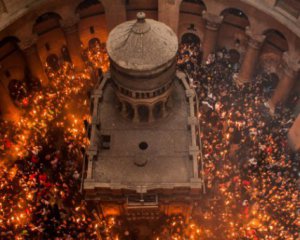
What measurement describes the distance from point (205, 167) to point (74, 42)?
1432cm

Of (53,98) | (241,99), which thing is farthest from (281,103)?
(53,98)

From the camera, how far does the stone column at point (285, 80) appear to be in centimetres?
2611

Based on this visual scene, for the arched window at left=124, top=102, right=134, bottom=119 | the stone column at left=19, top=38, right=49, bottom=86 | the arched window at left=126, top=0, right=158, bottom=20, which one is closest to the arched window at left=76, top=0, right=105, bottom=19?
the arched window at left=126, top=0, right=158, bottom=20

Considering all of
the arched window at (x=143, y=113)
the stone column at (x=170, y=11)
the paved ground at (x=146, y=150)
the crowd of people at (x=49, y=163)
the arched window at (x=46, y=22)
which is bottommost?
the crowd of people at (x=49, y=163)

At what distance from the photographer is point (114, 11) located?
29188 millimetres

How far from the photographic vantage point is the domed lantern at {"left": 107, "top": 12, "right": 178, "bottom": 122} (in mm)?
20297

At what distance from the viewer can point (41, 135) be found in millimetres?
27156

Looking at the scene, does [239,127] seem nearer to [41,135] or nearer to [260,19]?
[260,19]

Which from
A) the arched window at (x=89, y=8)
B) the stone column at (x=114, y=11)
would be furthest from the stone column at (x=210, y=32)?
the arched window at (x=89, y=8)

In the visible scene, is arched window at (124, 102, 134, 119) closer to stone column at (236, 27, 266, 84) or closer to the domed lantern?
the domed lantern

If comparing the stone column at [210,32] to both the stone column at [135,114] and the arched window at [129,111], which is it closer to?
the arched window at [129,111]

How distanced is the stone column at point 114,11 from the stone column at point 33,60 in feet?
19.5

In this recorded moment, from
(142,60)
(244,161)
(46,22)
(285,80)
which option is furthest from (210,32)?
(46,22)

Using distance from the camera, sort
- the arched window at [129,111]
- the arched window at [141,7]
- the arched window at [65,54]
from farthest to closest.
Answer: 1. the arched window at [65,54]
2. the arched window at [141,7]
3. the arched window at [129,111]
